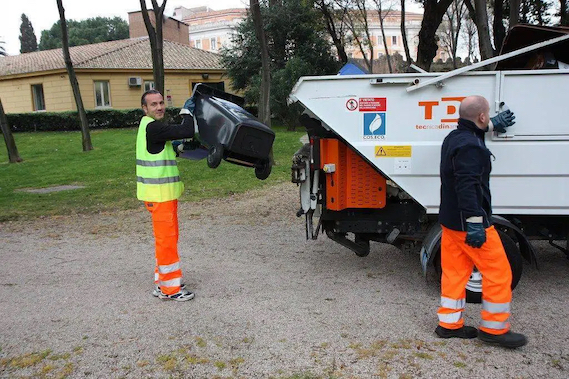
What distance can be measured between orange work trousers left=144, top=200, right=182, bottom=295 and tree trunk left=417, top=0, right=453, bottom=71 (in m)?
13.3

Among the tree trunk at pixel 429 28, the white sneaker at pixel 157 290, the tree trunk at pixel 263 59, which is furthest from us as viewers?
the tree trunk at pixel 429 28

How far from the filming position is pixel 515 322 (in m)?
4.20

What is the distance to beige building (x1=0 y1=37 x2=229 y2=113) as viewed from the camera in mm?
28844

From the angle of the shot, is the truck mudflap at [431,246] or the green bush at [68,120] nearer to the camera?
the truck mudflap at [431,246]

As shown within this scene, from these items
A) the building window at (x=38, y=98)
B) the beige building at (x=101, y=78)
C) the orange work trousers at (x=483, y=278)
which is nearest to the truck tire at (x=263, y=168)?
the orange work trousers at (x=483, y=278)

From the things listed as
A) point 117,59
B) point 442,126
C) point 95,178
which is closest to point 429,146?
point 442,126

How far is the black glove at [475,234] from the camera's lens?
3.59 m

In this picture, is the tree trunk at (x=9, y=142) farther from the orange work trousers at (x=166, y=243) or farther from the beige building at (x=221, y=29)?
the beige building at (x=221, y=29)

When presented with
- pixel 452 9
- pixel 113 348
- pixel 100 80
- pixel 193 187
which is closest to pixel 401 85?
pixel 113 348

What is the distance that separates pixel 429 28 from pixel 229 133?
13342mm

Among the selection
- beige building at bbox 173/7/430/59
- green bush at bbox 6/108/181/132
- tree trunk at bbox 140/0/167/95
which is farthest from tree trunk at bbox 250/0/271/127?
beige building at bbox 173/7/430/59

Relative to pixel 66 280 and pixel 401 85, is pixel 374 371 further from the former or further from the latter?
pixel 66 280

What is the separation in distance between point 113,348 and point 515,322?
3.02 m

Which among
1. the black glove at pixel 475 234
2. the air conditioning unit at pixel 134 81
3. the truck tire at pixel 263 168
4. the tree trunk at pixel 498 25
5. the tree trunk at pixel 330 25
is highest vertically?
the tree trunk at pixel 330 25
